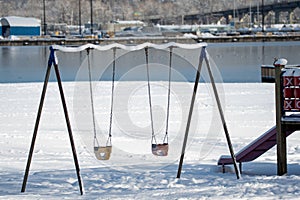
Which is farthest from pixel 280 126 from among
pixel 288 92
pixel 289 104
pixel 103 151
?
pixel 103 151

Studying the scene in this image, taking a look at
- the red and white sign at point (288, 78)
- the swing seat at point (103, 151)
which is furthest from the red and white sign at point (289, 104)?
the swing seat at point (103, 151)

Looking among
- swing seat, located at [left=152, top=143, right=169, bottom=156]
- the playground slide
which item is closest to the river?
swing seat, located at [left=152, top=143, right=169, bottom=156]

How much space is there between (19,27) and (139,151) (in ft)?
378

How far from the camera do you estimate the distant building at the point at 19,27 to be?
409 ft

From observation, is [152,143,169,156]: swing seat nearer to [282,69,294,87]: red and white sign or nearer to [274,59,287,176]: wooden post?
[274,59,287,176]: wooden post

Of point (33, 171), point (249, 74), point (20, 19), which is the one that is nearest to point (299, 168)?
point (33, 171)

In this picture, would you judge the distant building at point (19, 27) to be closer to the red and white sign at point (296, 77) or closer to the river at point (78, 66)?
the river at point (78, 66)

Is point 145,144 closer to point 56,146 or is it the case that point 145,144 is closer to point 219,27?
point 56,146

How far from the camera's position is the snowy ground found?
955cm

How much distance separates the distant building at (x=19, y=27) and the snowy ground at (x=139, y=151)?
103477 mm

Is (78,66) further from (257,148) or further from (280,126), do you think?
(280,126)

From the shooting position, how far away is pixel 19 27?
410 feet

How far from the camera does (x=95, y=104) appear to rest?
2114 cm

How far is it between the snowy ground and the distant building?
103477 mm
